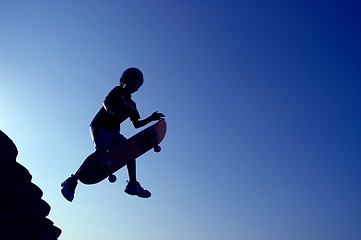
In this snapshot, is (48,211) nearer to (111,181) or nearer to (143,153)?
(111,181)

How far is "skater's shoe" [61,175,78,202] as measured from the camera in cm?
526

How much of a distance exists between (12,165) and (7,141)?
41cm

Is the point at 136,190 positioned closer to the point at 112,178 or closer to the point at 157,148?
the point at 112,178

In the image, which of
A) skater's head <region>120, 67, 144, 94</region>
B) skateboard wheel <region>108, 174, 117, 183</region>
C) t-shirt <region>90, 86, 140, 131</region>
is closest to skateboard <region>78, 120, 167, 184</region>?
skateboard wheel <region>108, 174, 117, 183</region>

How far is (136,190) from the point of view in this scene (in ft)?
18.1

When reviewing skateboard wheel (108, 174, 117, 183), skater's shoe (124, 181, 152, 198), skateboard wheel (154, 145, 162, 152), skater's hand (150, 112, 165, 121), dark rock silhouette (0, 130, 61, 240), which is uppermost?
skater's hand (150, 112, 165, 121)

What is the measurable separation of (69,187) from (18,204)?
2.90ft

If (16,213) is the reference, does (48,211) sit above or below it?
above

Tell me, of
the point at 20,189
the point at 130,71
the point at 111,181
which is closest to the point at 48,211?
the point at 20,189

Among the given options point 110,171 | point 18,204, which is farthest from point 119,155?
point 18,204

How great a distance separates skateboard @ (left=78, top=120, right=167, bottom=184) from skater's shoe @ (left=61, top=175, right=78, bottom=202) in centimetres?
16

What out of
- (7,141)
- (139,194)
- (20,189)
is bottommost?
(20,189)

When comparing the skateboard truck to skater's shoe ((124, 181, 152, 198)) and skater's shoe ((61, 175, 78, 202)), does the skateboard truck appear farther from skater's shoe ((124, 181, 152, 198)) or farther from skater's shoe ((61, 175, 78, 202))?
skater's shoe ((61, 175, 78, 202))

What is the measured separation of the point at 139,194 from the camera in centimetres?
555
